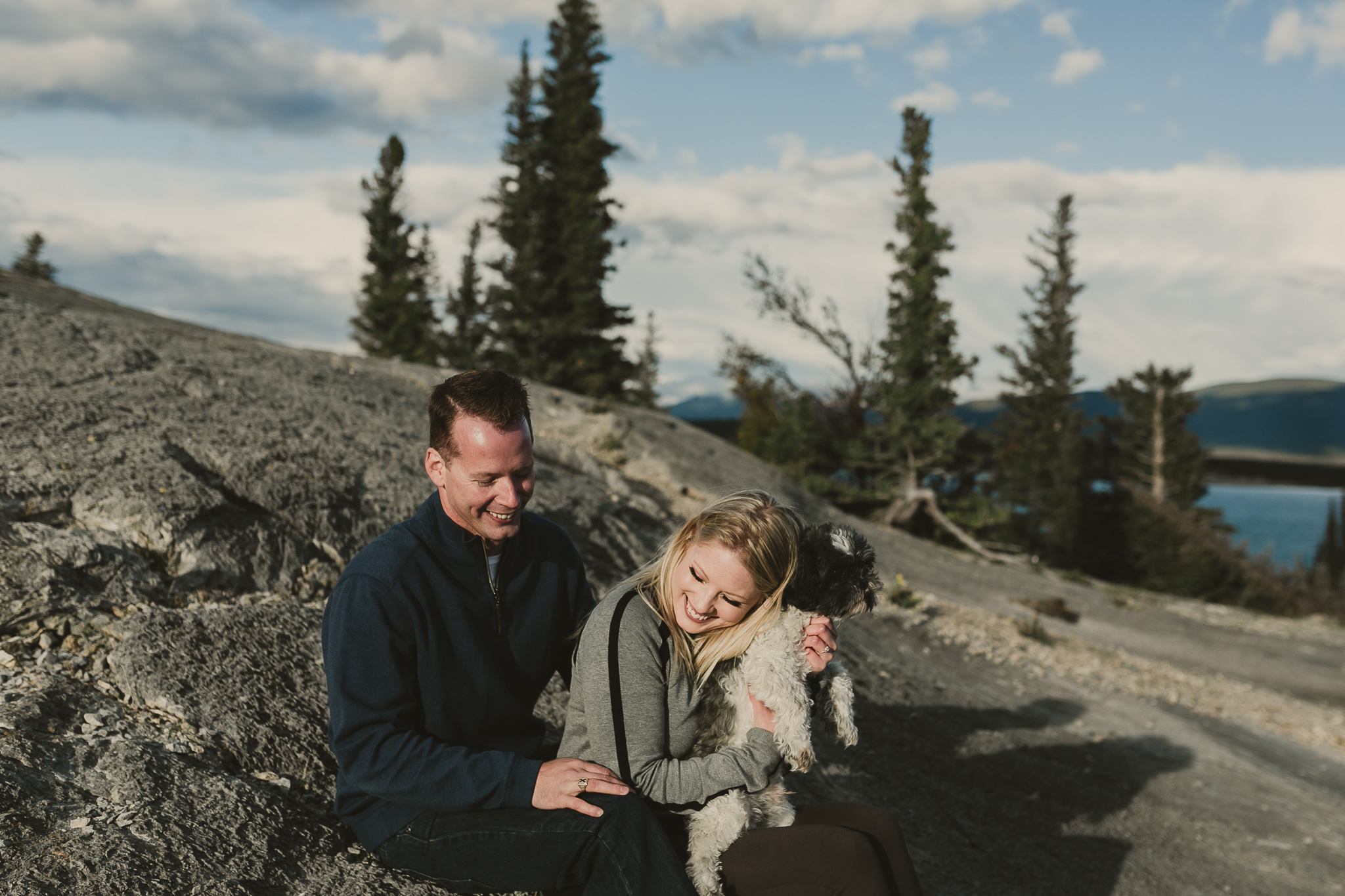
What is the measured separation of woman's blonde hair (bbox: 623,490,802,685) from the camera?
2654 millimetres

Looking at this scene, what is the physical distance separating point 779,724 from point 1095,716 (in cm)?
681


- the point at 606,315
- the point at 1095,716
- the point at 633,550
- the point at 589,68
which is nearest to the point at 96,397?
the point at 633,550

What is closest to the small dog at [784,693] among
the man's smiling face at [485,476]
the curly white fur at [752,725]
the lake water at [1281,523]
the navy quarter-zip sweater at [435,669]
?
the curly white fur at [752,725]

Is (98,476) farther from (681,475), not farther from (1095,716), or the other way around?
(1095,716)

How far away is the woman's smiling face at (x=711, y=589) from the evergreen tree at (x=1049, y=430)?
29.3 m

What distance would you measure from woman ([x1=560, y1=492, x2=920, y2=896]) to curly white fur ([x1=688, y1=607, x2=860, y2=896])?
0.14ft

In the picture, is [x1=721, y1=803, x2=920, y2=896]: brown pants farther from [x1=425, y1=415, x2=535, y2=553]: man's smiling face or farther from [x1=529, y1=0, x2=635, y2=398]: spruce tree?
[x1=529, y1=0, x2=635, y2=398]: spruce tree

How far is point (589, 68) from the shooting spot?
27.8 m

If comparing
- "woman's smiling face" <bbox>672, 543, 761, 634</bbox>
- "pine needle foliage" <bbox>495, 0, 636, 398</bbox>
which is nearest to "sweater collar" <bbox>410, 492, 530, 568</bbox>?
"woman's smiling face" <bbox>672, 543, 761, 634</bbox>

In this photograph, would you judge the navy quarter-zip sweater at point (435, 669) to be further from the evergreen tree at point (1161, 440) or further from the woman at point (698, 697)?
the evergreen tree at point (1161, 440)

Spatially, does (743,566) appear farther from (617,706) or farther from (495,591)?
(495,591)

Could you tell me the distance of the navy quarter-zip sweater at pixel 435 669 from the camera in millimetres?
2453

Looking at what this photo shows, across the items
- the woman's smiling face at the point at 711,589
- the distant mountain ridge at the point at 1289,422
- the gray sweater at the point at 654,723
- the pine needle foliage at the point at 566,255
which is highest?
the distant mountain ridge at the point at 1289,422

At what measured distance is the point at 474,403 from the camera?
2.68 m
